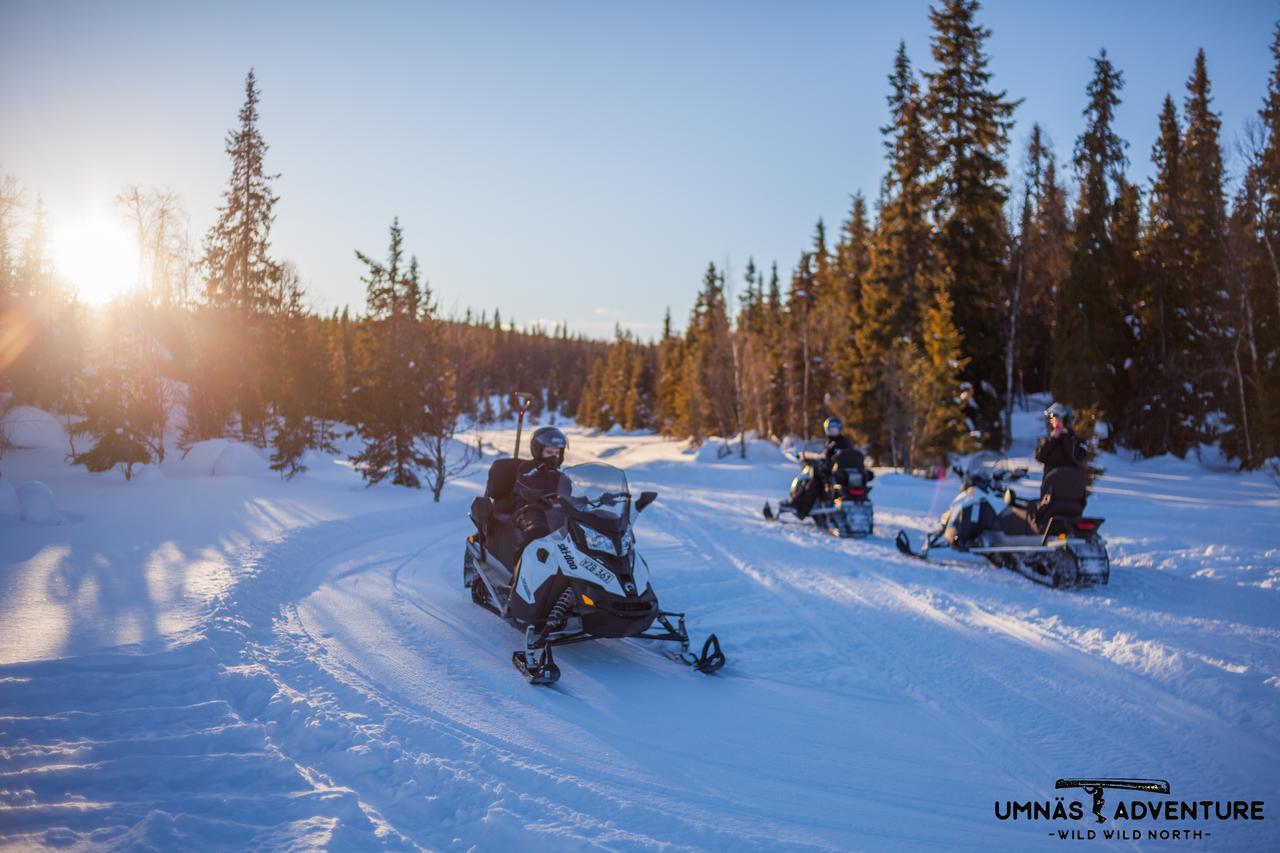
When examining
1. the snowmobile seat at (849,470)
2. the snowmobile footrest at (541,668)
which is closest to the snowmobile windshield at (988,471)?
the snowmobile seat at (849,470)

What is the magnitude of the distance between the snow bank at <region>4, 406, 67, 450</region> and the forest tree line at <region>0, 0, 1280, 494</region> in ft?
2.15

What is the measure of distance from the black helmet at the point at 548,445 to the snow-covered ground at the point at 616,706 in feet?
5.39

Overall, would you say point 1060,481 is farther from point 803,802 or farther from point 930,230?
point 930,230

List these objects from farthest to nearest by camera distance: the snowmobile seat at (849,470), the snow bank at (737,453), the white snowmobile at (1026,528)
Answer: the snow bank at (737,453) < the snowmobile seat at (849,470) < the white snowmobile at (1026,528)

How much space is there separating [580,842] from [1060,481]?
725 centimetres

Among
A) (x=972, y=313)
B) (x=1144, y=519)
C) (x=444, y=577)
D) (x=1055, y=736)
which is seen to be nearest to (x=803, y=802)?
(x=1055, y=736)

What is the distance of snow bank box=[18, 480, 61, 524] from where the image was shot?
1012cm

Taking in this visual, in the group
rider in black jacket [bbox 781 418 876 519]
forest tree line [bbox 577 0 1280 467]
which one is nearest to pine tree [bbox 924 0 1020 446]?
forest tree line [bbox 577 0 1280 467]

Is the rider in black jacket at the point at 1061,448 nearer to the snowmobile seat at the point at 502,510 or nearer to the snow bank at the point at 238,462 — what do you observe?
the snowmobile seat at the point at 502,510

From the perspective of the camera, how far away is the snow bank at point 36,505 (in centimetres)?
1012

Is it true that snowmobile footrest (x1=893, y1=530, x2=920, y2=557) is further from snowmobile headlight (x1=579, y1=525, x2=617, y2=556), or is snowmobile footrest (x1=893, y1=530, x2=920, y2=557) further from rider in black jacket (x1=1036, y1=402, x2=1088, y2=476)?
snowmobile headlight (x1=579, y1=525, x2=617, y2=556)

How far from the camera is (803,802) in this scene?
3566 millimetres

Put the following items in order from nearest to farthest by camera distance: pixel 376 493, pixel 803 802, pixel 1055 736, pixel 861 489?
1. pixel 803 802
2. pixel 1055 736
3. pixel 861 489
4. pixel 376 493

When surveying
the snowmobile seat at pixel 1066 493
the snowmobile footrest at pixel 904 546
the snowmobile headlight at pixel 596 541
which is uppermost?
the snowmobile seat at pixel 1066 493
